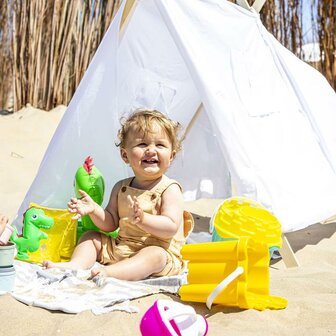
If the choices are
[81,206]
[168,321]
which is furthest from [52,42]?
[168,321]

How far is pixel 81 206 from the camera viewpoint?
1.90 m

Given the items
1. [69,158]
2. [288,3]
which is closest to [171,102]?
[69,158]

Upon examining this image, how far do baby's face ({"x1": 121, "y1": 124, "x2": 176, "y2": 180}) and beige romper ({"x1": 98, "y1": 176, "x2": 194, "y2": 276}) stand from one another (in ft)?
0.23

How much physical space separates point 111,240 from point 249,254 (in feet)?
2.06

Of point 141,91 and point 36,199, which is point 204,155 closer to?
point 141,91

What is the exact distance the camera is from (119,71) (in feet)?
8.53

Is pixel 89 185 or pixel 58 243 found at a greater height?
pixel 89 185

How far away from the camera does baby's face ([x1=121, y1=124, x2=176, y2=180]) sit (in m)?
1.98

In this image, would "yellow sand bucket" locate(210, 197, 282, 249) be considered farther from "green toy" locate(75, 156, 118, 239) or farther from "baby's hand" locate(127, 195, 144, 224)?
"green toy" locate(75, 156, 118, 239)

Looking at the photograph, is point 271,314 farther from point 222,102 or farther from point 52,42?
point 52,42

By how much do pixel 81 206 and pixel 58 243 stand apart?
0.35m

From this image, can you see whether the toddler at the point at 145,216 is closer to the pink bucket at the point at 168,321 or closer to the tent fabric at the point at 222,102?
the tent fabric at the point at 222,102

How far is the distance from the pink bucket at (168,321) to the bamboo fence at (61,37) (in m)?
3.58

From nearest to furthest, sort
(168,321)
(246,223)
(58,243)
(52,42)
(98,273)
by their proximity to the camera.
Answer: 1. (168,321)
2. (246,223)
3. (98,273)
4. (58,243)
5. (52,42)
